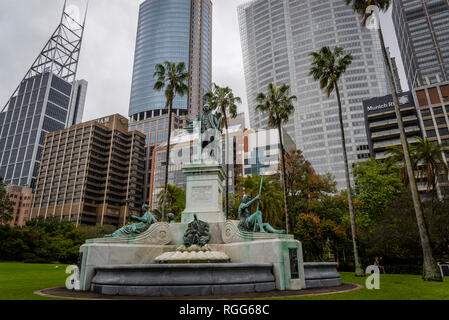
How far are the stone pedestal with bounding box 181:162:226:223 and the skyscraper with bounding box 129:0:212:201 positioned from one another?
150616 mm

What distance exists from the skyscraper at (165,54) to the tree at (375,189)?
132 meters

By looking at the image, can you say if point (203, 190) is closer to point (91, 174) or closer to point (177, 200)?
point (177, 200)

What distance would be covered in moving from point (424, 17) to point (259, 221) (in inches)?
8825

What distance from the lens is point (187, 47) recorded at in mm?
181500

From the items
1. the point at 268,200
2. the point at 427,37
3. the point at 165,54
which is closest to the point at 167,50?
the point at 165,54

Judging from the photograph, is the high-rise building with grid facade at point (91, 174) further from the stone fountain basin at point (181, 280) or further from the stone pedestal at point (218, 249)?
the stone fountain basin at point (181, 280)

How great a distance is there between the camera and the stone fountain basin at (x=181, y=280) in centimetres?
858

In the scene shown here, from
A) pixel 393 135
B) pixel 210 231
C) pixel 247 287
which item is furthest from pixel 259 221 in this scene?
pixel 393 135

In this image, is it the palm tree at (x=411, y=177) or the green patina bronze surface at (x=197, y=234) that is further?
the palm tree at (x=411, y=177)

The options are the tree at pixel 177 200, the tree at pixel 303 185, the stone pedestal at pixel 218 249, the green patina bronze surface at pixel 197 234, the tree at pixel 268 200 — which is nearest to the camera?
the stone pedestal at pixel 218 249

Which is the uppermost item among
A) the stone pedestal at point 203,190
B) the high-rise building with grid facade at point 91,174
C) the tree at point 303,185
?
the high-rise building with grid facade at point 91,174

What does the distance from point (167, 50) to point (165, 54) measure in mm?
3340

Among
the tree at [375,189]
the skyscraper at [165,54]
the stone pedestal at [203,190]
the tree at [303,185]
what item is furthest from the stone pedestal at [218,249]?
the skyscraper at [165,54]
